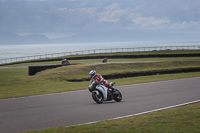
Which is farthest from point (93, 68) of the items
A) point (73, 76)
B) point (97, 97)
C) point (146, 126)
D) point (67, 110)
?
point (146, 126)

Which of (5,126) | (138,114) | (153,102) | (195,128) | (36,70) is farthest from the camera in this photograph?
(36,70)

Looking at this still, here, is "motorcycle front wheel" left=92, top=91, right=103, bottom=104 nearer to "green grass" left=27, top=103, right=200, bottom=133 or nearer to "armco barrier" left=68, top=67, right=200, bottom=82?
"green grass" left=27, top=103, right=200, bottom=133

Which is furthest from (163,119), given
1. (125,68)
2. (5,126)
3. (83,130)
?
(125,68)

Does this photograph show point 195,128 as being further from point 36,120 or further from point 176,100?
point 176,100

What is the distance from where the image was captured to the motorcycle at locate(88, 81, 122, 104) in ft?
47.7

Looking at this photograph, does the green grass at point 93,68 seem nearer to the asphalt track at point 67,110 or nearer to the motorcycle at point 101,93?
the asphalt track at point 67,110

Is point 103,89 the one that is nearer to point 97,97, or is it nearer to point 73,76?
point 97,97

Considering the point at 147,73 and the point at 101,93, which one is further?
the point at 147,73

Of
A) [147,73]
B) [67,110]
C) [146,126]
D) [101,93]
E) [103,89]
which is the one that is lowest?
[147,73]

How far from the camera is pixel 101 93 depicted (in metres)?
14.8

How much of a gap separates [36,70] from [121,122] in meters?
28.8

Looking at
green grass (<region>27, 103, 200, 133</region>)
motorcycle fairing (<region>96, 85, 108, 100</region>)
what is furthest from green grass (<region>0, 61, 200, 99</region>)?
green grass (<region>27, 103, 200, 133</region>)

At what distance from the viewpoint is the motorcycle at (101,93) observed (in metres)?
14.5

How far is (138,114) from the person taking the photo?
11734mm
